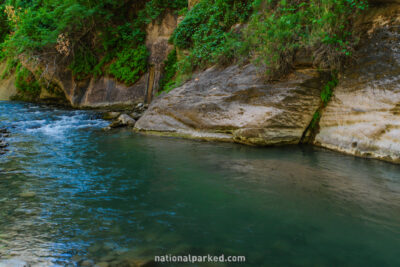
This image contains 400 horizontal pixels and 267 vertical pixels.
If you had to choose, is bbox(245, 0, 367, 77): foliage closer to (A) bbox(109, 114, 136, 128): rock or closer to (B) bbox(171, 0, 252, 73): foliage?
(B) bbox(171, 0, 252, 73): foliage

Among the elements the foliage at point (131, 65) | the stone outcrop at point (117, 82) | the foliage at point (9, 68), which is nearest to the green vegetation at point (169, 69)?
the stone outcrop at point (117, 82)

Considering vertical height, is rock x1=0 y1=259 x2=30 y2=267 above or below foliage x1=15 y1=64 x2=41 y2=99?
below

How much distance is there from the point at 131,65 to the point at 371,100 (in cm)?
1114

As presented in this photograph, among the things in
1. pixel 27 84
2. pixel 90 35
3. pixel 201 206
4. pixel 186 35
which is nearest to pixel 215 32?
pixel 186 35

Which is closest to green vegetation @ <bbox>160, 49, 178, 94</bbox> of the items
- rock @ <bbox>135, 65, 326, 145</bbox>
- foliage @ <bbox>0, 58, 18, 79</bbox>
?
rock @ <bbox>135, 65, 326, 145</bbox>

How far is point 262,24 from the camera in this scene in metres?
6.80

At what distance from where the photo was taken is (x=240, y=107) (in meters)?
6.74

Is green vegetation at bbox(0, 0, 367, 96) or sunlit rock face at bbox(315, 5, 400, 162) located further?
green vegetation at bbox(0, 0, 367, 96)

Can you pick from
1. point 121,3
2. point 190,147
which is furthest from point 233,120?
point 121,3

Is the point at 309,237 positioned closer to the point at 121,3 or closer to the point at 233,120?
the point at 233,120

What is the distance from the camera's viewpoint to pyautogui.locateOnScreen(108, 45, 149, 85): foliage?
1322 centimetres

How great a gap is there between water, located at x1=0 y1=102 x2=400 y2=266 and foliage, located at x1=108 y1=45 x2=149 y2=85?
793 centimetres

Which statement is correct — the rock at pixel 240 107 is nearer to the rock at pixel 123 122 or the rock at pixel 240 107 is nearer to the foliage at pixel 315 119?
the foliage at pixel 315 119

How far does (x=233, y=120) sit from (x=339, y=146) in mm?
2553
